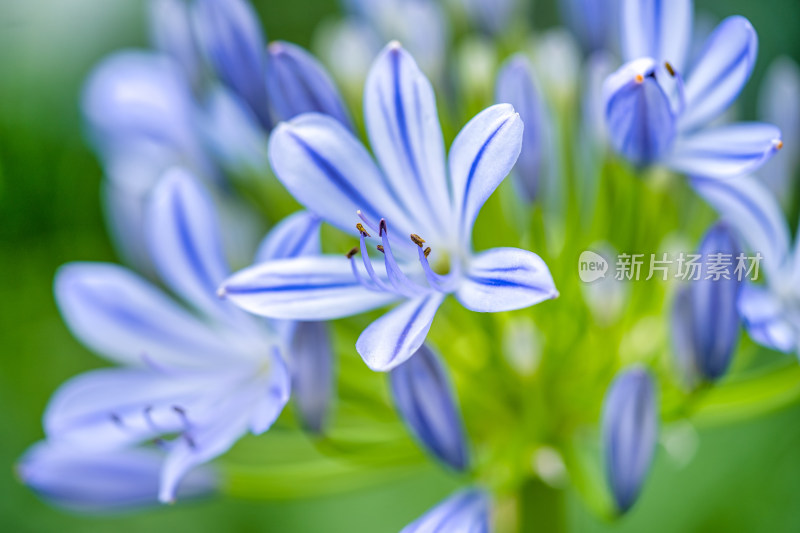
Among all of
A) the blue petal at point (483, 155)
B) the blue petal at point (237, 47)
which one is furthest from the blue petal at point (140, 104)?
the blue petal at point (483, 155)

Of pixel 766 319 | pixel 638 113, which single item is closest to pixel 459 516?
pixel 766 319

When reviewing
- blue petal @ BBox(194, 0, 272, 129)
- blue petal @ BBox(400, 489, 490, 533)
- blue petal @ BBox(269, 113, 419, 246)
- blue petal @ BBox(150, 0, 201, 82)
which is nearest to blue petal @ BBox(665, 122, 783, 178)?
blue petal @ BBox(269, 113, 419, 246)

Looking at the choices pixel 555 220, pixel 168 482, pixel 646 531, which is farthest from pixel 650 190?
pixel 646 531

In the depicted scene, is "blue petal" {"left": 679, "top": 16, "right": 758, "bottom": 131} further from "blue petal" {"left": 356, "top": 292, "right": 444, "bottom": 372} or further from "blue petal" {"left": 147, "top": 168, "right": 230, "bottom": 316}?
"blue petal" {"left": 147, "top": 168, "right": 230, "bottom": 316}

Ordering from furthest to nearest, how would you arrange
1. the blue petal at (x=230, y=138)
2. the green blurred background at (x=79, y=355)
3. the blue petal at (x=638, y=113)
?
1. the green blurred background at (x=79, y=355)
2. the blue petal at (x=230, y=138)
3. the blue petal at (x=638, y=113)

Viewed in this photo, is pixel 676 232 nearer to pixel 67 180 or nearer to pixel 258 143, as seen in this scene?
pixel 258 143

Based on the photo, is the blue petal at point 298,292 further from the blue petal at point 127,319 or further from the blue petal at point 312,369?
the blue petal at point 127,319

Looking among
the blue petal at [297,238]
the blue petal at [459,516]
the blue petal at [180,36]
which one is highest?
the blue petal at [180,36]

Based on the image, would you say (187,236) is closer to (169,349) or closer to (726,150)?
(169,349)
